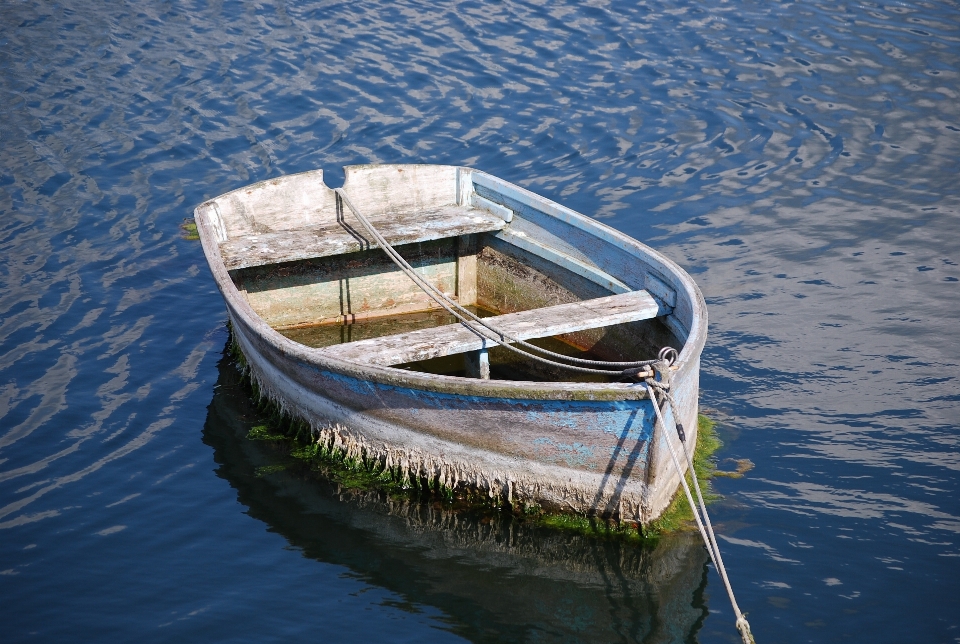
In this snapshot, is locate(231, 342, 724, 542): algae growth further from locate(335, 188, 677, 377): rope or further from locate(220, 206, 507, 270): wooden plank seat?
locate(220, 206, 507, 270): wooden plank seat

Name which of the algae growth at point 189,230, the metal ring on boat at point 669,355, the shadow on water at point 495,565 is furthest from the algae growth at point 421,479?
the algae growth at point 189,230

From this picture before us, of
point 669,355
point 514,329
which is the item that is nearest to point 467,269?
point 514,329

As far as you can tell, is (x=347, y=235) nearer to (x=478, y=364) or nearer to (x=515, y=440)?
(x=478, y=364)

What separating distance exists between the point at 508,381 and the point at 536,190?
19.9ft

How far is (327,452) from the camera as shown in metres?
7.18

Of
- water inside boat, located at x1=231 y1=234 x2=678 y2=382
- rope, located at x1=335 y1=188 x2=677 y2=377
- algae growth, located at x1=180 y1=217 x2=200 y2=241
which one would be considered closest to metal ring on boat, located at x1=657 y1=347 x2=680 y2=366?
rope, located at x1=335 y1=188 x2=677 y2=377

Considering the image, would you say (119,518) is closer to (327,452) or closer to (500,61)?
(327,452)

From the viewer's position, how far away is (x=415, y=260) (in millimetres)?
9062

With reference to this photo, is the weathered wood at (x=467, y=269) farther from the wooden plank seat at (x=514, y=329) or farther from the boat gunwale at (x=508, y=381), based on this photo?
the wooden plank seat at (x=514, y=329)

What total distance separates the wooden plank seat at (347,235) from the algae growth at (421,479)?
1116 mm

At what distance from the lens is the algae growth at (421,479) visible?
Answer: 6238mm

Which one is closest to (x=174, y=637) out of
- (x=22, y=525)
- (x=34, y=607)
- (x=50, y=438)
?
(x=34, y=607)

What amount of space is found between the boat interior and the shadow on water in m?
1.37

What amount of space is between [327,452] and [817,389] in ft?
13.0
